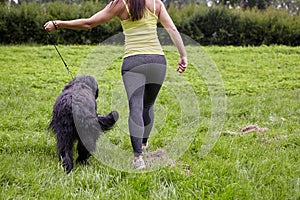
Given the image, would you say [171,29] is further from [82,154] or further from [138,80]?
[82,154]

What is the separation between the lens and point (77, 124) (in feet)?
9.79

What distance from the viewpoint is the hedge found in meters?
14.9

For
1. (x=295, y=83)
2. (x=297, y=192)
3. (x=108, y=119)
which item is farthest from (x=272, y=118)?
(x=295, y=83)

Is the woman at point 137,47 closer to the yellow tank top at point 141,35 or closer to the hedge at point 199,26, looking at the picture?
the yellow tank top at point 141,35

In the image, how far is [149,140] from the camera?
157 inches

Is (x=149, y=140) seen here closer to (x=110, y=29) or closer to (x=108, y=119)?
(x=108, y=119)

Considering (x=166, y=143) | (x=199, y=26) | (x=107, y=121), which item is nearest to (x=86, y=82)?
(x=107, y=121)

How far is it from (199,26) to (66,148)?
13569 mm

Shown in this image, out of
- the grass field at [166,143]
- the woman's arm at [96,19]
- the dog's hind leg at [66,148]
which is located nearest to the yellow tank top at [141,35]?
the woman's arm at [96,19]

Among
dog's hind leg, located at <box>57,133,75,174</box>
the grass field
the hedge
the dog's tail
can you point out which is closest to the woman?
the dog's tail

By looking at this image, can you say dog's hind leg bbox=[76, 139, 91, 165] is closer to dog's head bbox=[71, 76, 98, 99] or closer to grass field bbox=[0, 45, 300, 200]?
grass field bbox=[0, 45, 300, 200]

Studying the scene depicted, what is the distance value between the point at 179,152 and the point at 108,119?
→ 0.91 meters

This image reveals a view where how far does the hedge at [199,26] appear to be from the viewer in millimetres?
Result: 14922

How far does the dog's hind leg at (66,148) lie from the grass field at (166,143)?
72 millimetres
